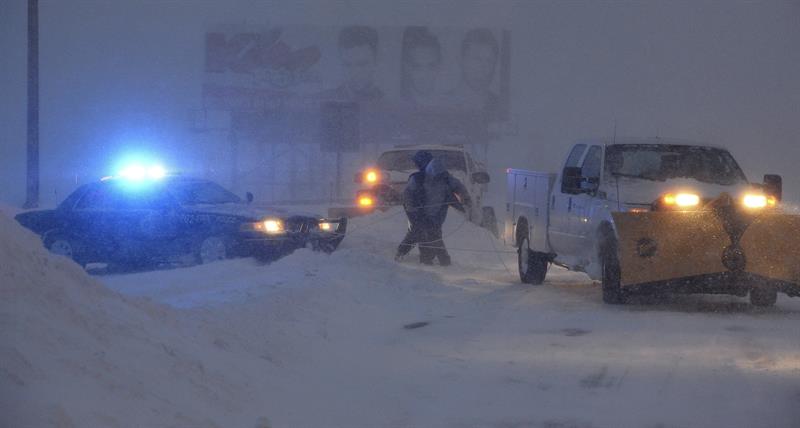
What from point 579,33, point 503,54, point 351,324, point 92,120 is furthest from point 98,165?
point 351,324

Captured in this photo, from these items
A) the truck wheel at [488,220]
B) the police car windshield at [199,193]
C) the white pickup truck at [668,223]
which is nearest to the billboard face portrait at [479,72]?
the truck wheel at [488,220]

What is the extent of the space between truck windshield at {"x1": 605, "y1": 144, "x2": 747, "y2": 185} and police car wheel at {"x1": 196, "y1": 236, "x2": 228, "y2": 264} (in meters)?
5.61

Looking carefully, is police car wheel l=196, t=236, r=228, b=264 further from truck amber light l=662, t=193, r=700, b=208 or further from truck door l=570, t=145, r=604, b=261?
truck amber light l=662, t=193, r=700, b=208

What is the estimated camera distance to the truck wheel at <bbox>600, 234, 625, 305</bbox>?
439 inches

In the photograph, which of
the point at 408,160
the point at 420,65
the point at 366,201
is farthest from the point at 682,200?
the point at 420,65

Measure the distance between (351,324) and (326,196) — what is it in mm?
29437

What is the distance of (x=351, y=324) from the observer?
10.1 meters

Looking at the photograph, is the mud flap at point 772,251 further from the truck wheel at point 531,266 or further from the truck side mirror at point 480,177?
the truck side mirror at point 480,177

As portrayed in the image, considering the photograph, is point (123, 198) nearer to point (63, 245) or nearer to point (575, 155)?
point (63, 245)

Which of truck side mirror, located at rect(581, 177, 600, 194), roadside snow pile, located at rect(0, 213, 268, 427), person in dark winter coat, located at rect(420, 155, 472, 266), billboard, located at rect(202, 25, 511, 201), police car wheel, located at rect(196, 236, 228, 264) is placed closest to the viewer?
roadside snow pile, located at rect(0, 213, 268, 427)

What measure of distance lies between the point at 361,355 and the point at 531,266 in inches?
231

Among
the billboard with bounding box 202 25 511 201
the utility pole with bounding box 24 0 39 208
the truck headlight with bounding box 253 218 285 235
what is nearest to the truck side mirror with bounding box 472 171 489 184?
the truck headlight with bounding box 253 218 285 235

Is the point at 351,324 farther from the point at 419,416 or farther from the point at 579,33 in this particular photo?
the point at 579,33

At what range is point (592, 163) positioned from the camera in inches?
500
